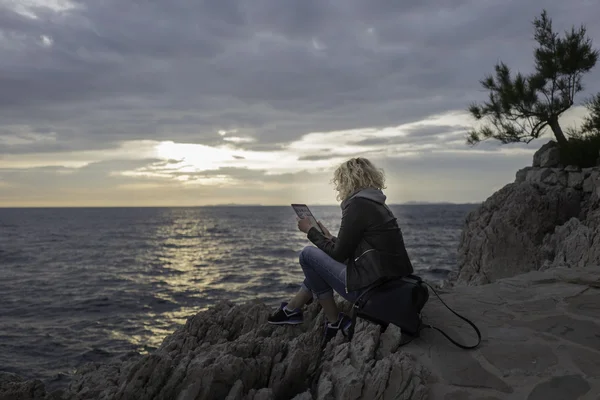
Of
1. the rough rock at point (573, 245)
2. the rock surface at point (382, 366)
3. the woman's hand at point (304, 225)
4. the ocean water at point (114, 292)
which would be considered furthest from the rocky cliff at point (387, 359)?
the ocean water at point (114, 292)

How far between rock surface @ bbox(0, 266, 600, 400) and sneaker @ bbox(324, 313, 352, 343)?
0.14 metres

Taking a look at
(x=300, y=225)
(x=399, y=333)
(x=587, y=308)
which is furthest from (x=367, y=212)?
(x=587, y=308)

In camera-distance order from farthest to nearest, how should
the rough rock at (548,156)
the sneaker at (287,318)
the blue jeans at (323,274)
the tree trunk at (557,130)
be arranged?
the tree trunk at (557,130), the rough rock at (548,156), the sneaker at (287,318), the blue jeans at (323,274)

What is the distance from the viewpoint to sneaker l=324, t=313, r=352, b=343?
17.6ft

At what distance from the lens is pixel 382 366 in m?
4.32

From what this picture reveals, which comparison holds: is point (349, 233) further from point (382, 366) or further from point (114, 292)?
point (114, 292)

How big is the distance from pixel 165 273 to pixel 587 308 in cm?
2510

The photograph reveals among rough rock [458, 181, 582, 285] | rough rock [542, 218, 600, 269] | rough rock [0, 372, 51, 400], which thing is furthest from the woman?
rough rock [458, 181, 582, 285]

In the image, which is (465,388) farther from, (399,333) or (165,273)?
(165,273)

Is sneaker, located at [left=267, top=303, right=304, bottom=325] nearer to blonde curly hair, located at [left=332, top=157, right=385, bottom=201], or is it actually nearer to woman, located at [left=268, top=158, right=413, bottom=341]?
woman, located at [left=268, top=158, right=413, bottom=341]

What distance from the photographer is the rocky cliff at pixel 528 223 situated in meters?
12.8

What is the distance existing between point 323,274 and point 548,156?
44.9 feet

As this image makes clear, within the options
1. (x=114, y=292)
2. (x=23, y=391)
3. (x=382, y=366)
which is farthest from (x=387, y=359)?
(x=114, y=292)

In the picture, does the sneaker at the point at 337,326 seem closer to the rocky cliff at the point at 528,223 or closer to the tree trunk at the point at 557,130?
the rocky cliff at the point at 528,223
